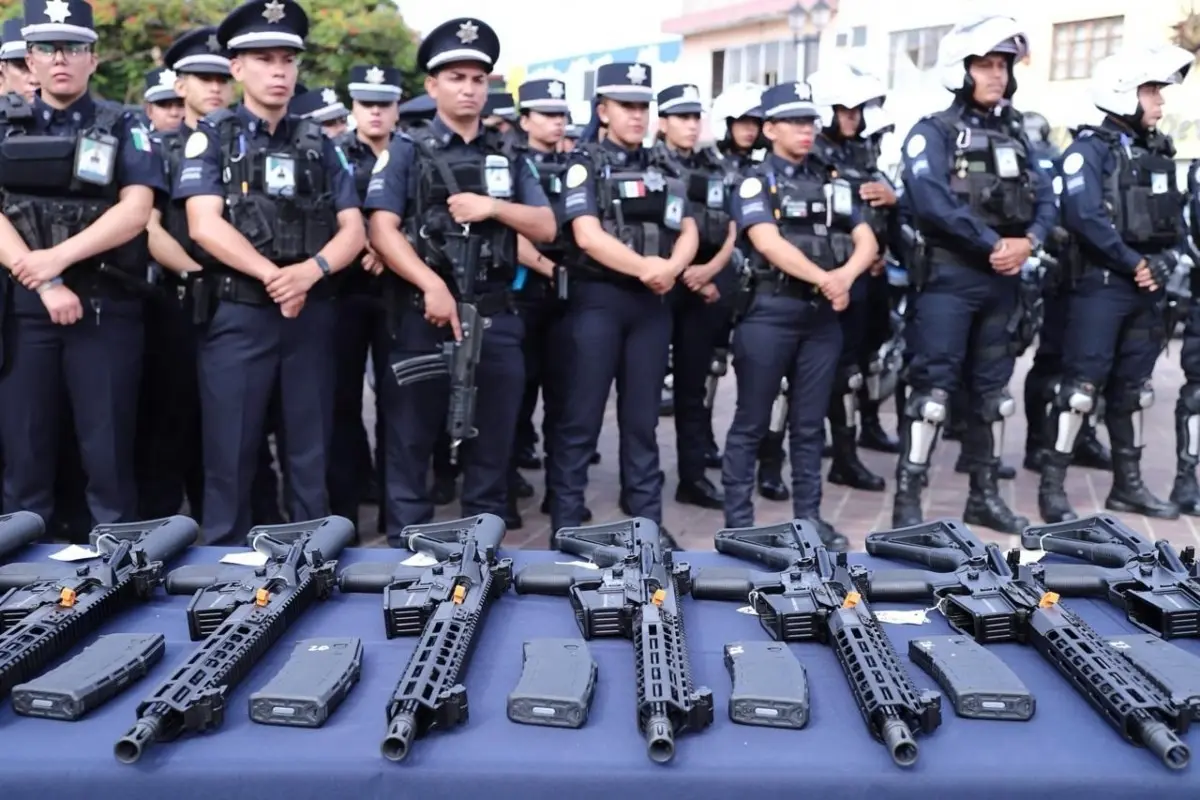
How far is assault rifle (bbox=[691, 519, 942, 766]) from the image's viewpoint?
1.80 m

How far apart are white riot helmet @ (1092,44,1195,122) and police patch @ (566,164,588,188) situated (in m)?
2.58

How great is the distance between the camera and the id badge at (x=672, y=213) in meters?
4.93

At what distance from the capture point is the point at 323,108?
6078 mm

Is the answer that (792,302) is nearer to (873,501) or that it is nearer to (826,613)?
(873,501)

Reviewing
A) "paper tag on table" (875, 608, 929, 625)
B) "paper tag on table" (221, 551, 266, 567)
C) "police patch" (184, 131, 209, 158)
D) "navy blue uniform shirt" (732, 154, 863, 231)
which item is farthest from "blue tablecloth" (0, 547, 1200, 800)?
"navy blue uniform shirt" (732, 154, 863, 231)

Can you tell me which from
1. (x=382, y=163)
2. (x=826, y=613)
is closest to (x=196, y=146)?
(x=382, y=163)

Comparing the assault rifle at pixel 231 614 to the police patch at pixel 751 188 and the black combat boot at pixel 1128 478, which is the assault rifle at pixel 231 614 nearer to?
the police patch at pixel 751 188

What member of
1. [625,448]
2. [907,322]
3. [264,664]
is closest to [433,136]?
[625,448]

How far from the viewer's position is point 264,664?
81.8 inches

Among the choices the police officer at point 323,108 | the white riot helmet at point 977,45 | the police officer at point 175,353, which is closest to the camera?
the police officer at point 175,353

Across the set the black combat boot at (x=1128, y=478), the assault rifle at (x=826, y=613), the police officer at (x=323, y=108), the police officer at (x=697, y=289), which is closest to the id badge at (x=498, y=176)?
the police officer at (x=697, y=289)

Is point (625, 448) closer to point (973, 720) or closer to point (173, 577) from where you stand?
point (173, 577)

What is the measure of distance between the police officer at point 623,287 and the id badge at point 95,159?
5.71 ft

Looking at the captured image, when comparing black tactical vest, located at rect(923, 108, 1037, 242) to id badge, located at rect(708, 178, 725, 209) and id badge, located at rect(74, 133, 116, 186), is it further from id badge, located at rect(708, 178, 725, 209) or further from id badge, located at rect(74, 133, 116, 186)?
→ id badge, located at rect(74, 133, 116, 186)
